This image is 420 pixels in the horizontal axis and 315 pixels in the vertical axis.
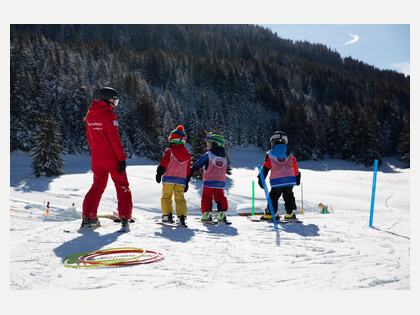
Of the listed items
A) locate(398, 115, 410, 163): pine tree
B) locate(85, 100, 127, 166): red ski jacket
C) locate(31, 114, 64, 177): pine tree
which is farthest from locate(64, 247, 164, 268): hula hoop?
locate(398, 115, 410, 163): pine tree

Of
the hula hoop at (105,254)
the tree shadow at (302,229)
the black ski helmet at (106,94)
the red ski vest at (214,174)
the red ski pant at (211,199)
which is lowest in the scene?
the tree shadow at (302,229)

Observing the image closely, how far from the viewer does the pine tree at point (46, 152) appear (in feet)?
93.2

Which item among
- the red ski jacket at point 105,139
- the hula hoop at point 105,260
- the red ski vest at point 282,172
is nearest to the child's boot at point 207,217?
the red ski vest at point 282,172

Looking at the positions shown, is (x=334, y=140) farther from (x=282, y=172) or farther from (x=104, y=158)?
(x=104, y=158)

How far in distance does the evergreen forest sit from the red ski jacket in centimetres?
2227

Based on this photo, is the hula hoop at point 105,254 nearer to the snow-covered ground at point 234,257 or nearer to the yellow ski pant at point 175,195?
the snow-covered ground at point 234,257

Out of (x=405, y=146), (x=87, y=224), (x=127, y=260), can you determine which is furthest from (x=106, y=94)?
(x=405, y=146)

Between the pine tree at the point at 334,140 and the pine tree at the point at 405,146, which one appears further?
the pine tree at the point at 334,140

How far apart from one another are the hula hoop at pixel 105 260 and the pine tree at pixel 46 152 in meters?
27.8

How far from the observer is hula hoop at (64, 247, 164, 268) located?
3.23 m

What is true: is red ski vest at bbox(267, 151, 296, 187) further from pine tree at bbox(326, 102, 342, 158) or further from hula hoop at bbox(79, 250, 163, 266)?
pine tree at bbox(326, 102, 342, 158)

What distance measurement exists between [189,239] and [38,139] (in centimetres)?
2929

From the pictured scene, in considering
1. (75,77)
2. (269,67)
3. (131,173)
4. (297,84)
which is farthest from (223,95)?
(131,173)

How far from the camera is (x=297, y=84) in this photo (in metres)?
96.2
